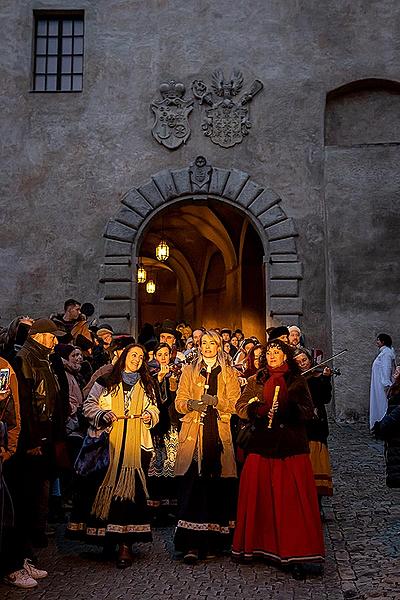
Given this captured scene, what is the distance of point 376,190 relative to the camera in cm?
1437

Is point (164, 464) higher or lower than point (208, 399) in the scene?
lower

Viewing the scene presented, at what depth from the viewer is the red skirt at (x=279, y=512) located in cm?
536

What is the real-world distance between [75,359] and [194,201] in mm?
8097

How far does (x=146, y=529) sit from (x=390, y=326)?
9452 millimetres

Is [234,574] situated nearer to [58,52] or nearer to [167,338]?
[167,338]

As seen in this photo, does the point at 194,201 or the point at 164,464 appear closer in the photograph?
the point at 164,464

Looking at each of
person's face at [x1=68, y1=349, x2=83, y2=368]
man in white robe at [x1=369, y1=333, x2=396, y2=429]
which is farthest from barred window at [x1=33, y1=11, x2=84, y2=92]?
person's face at [x1=68, y1=349, x2=83, y2=368]

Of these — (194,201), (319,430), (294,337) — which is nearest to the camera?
(319,430)

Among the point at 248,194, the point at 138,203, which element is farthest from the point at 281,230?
the point at 138,203

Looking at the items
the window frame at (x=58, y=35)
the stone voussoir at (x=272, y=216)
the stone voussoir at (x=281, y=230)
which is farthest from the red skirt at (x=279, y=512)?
the window frame at (x=58, y=35)

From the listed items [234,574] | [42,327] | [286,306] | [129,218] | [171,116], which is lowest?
[234,574]

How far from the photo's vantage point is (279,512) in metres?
5.42

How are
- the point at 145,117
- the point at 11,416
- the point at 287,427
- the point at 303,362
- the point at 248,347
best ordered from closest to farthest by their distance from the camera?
the point at 11,416
the point at 287,427
the point at 303,362
the point at 248,347
the point at 145,117

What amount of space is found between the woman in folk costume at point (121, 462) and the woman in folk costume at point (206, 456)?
313mm
